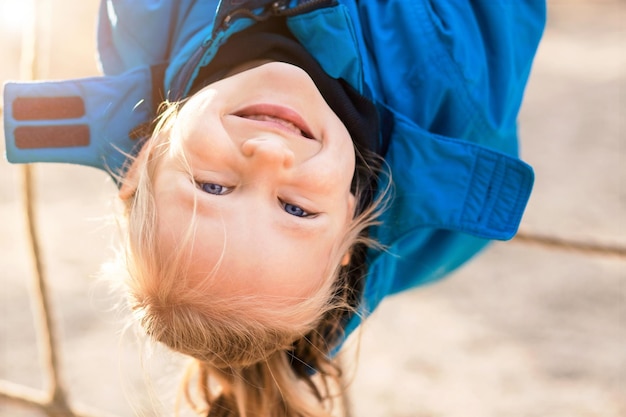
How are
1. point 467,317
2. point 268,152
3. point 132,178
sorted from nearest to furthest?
point 268,152, point 132,178, point 467,317

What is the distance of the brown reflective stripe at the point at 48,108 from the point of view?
0.79 metres

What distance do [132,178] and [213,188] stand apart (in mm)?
109

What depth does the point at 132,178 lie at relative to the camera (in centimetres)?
74

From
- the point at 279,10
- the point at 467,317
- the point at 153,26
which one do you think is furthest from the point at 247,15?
the point at 467,317

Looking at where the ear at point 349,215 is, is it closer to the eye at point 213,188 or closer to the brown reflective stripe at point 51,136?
the eye at point 213,188

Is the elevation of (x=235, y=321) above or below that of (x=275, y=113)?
below

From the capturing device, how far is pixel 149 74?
814 millimetres

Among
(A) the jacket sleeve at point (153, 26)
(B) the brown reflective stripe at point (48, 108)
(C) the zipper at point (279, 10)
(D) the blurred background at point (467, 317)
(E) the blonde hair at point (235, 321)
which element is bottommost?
(D) the blurred background at point (467, 317)

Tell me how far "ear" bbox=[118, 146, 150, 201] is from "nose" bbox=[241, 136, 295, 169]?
0.40 ft

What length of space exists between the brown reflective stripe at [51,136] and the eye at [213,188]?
0.19 m

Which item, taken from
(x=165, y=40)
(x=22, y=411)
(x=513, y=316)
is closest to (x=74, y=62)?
(x=22, y=411)

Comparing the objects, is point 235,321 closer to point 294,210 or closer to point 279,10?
point 294,210

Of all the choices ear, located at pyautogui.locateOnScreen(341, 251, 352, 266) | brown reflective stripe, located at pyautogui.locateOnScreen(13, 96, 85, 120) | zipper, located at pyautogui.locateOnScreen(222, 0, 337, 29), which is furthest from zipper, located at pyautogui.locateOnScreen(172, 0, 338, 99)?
ear, located at pyautogui.locateOnScreen(341, 251, 352, 266)

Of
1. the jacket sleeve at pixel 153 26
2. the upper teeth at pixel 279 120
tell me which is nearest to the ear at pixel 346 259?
the upper teeth at pixel 279 120
